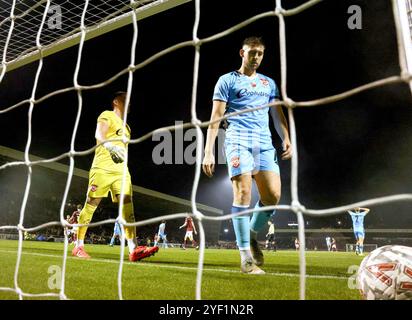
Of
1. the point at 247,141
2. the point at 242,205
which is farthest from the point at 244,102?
the point at 242,205

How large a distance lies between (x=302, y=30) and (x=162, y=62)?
20.3ft

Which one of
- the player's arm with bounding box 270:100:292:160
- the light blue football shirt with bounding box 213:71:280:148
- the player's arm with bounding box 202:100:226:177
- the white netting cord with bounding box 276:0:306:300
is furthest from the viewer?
the player's arm with bounding box 270:100:292:160

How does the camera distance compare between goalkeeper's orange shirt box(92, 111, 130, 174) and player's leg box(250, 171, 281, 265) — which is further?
goalkeeper's orange shirt box(92, 111, 130, 174)

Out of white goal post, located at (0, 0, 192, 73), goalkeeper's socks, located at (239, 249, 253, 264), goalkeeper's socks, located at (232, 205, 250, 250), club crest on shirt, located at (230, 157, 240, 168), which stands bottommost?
goalkeeper's socks, located at (239, 249, 253, 264)

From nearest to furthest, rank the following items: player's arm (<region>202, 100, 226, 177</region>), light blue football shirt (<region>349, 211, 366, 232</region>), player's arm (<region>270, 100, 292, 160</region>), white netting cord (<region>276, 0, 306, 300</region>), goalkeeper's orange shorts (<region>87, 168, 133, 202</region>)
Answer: white netting cord (<region>276, 0, 306, 300</region>) → player's arm (<region>202, 100, 226, 177</region>) → player's arm (<region>270, 100, 292, 160</region>) → goalkeeper's orange shorts (<region>87, 168, 133, 202</region>) → light blue football shirt (<region>349, 211, 366, 232</region>)

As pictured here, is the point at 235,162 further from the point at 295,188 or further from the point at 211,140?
the point at 295,188

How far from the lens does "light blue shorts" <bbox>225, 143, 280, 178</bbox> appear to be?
232 centimetres

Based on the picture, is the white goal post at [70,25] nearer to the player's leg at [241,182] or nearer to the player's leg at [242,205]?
the player's leg at [241,182]

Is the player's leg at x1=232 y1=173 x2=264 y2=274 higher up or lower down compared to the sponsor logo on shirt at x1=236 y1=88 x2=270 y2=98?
lower down

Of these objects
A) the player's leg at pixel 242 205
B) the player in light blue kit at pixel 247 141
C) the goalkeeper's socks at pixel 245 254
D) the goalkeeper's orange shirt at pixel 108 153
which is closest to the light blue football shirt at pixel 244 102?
the player in light blue kit at pixel 247 141

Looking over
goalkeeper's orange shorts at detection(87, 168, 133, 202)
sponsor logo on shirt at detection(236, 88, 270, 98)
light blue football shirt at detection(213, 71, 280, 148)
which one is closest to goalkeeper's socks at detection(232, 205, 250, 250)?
light blue football shirt at detection(213, 71, 280, 148)

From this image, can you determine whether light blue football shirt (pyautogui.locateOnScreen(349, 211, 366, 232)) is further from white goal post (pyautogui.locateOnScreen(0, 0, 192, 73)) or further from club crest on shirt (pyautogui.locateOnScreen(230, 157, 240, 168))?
white goal post (pyautogui.locateOnScreen(0, 0, 192, 73))

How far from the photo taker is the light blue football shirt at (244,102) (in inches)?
95.3

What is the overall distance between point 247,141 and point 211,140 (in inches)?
10.3
